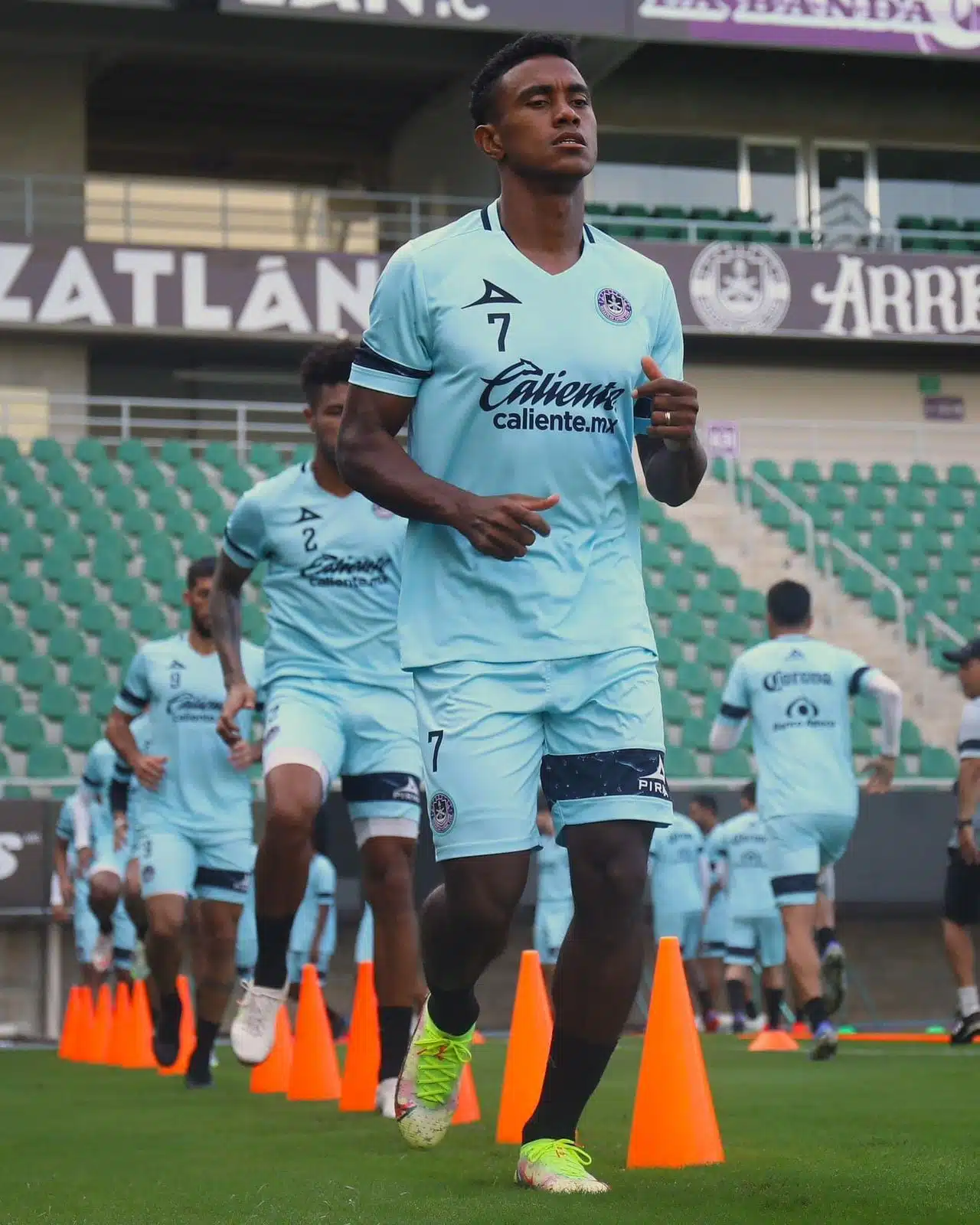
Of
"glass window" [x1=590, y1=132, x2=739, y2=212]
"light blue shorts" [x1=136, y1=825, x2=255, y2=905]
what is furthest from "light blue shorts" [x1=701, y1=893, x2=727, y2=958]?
"glass window" [x1=590, y1=132, x2=739, y2=212]

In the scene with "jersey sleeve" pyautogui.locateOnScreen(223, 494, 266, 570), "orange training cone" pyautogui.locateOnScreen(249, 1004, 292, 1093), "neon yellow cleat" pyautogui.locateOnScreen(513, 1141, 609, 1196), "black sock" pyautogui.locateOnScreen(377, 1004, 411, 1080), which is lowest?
"orange training cone" pyautogui.locateOnScreen(249, 1004, 292, 1093)

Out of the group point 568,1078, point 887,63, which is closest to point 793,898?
point 568,1078

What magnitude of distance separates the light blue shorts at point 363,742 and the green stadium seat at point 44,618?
1263cm

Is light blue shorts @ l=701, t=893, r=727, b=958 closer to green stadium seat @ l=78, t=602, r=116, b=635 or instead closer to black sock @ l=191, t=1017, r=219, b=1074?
green stadium seat @ l=78, t=602, r=116, b=635

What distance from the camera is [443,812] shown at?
414 centimetres

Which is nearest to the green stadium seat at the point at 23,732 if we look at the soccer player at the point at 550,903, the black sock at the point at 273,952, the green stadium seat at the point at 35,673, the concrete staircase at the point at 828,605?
the green stadium seat at the point at 35,673

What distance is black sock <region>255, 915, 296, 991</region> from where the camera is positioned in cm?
633

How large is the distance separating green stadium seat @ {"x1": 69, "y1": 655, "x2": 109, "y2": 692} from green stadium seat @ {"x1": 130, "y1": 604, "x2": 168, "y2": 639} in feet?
2.04

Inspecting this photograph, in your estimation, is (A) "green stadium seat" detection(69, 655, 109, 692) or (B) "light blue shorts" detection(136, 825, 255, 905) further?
(A) "green stadium seat" detection(69, 655, 109, 692)

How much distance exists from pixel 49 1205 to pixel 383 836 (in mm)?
2354

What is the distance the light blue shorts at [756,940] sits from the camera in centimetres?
1374

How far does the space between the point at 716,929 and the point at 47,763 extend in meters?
6.11

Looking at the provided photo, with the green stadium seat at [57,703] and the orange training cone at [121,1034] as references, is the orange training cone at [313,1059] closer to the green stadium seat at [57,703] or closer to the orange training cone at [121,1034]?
the orange training cone at [121,1034]

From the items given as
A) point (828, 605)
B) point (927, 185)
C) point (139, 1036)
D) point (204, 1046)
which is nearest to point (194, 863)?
point (204, 1046)
